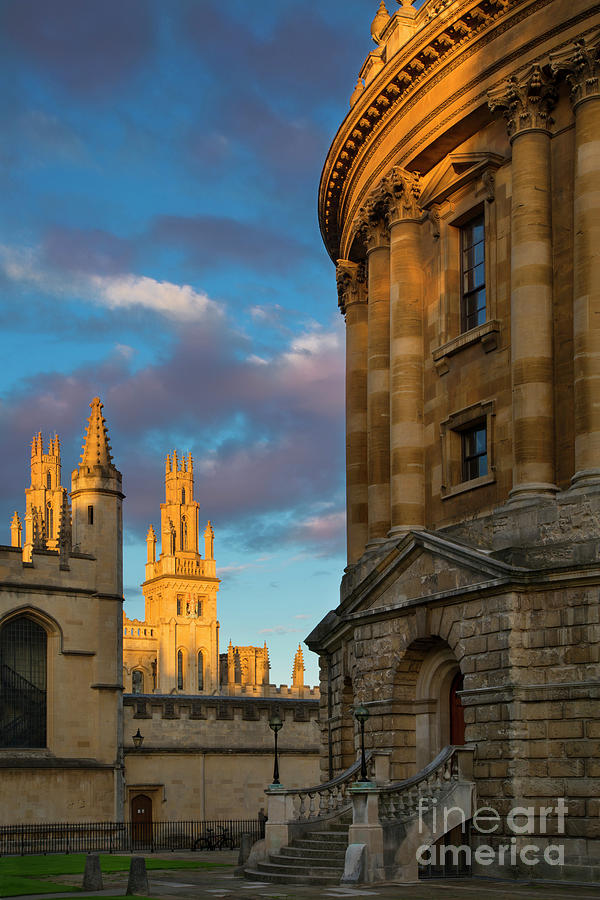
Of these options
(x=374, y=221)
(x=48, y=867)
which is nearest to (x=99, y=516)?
(x=48, y=867)

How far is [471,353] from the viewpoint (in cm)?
3134

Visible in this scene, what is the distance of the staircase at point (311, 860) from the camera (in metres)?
25.7

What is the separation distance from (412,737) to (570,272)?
11370 millimetres

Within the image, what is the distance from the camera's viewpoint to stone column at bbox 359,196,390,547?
34.9m

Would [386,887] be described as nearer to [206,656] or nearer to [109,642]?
[109,642]

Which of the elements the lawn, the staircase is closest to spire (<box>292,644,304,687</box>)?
the lawn

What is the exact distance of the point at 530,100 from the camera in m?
29.5

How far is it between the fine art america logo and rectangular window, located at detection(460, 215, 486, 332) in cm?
1211

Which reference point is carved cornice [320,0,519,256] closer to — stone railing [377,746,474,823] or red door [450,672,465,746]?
red door [450,672,465,746]

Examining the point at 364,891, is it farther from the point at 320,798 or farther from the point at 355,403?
the point at 355,403

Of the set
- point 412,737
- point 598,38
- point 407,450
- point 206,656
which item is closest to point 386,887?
point 412,737

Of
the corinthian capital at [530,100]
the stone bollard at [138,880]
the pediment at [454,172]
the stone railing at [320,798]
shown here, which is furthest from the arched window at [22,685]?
the corinthian capital at [530,100]

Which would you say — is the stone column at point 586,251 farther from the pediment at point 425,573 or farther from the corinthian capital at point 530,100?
the pediment at point 425,573

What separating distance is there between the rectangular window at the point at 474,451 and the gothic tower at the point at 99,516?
26.4m
